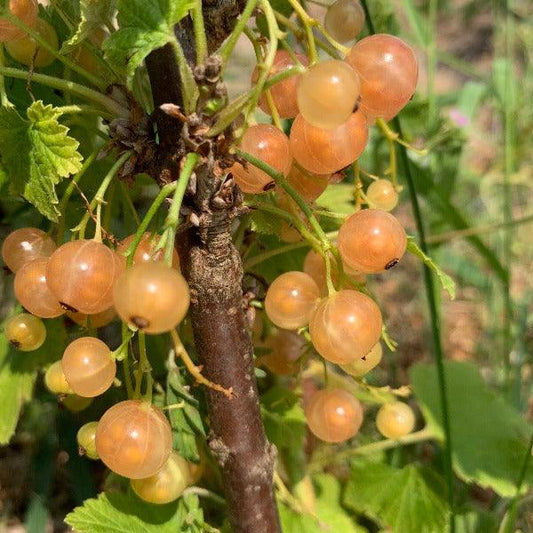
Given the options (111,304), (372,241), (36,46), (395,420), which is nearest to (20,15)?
(36,46)

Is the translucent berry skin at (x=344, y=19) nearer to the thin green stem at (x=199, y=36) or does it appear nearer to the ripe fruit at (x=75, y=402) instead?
the thin green stem at (x=199, y=36)

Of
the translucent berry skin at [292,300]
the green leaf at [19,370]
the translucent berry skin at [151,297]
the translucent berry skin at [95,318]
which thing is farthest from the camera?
the green leaf at [19,370]

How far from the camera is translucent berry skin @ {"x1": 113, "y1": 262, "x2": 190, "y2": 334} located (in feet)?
2.06

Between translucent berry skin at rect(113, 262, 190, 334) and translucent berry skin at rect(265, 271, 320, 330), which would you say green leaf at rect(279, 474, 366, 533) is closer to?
translucent berry skin at rect(265, 271, 320, 330)

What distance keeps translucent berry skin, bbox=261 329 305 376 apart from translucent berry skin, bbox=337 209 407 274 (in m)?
0.34

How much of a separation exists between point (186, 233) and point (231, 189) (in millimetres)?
88

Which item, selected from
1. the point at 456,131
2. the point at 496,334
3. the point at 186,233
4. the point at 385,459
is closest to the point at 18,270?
the point at 186,233

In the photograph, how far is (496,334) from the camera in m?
1.85

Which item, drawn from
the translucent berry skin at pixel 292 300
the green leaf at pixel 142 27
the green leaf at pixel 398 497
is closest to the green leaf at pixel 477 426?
the green leaf at pixel 398 497

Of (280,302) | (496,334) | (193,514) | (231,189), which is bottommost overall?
(496,334)

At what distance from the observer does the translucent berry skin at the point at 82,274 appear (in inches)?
29.2

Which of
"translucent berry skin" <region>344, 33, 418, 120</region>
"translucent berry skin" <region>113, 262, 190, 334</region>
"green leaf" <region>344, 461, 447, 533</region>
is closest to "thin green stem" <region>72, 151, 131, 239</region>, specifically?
"translucent berry skin" <region>113, 262, 190, 334</region>

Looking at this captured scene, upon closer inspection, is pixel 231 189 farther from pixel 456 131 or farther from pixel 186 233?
pixel 456 131

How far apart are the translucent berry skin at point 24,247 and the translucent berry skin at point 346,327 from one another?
359 mm
